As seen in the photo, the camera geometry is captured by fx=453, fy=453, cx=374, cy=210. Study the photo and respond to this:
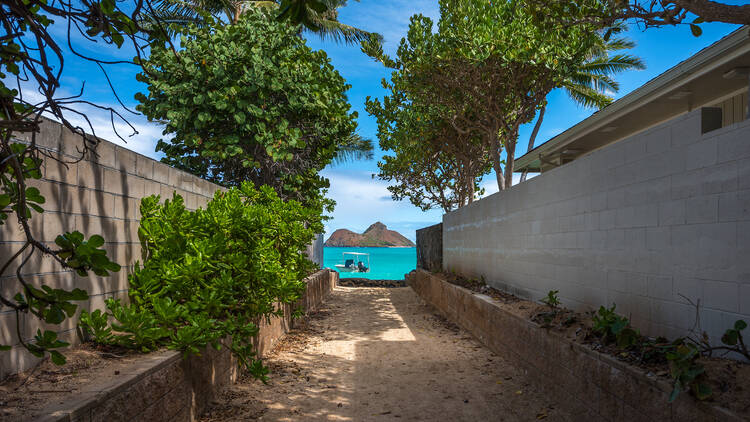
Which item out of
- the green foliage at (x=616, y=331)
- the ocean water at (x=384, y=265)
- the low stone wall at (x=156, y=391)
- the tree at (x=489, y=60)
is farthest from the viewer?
the ocean water at (x=384, y=265)

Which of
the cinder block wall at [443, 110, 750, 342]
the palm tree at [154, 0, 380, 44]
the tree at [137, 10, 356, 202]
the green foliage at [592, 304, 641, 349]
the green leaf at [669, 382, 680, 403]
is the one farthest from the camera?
the palm tree at [154, 0, 380, 44]

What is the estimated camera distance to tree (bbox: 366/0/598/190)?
988 centimetres

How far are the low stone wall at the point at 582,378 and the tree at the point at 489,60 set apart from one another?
19.8 ft

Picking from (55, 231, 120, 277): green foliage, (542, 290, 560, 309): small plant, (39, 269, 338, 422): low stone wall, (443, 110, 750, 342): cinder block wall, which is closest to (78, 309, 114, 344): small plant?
(39, 269, 338, 422): low stone wall

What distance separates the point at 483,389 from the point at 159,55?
8298 millimetres

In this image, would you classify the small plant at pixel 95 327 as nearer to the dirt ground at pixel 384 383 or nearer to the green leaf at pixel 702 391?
the dirt ground at pixel 384 383

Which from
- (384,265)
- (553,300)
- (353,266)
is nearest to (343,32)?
(553,300)

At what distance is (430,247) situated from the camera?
677 inches

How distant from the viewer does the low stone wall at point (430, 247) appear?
15.7 meters

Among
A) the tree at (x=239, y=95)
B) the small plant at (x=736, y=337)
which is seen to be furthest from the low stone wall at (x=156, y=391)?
the tree at (x=239, y=95)

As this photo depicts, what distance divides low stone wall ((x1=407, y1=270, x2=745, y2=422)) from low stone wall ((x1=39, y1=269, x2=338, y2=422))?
3231mm

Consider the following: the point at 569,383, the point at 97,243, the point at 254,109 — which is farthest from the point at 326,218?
the point at 97,243

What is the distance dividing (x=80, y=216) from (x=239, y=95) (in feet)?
18.0

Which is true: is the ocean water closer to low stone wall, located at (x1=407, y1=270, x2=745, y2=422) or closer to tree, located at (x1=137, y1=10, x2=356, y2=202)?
tree, located at (x1=137, y1=10, x2=356, y2=202)
